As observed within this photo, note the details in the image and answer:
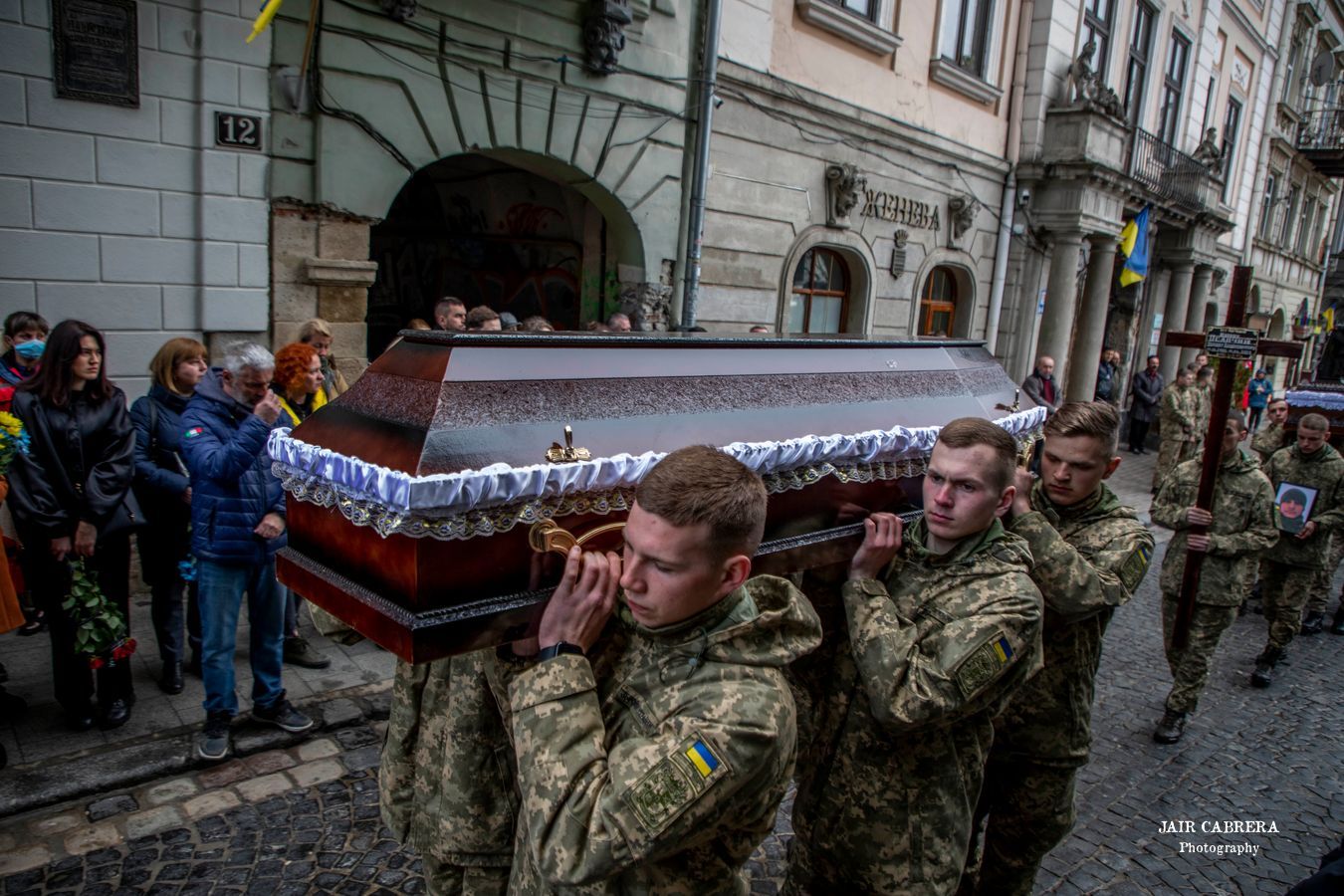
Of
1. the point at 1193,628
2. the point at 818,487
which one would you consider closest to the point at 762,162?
the point at 1193,628

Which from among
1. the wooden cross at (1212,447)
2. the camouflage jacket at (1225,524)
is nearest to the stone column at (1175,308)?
the camouflage jacket at (1225,524)

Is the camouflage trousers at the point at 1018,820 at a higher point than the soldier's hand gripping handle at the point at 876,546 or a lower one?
lower

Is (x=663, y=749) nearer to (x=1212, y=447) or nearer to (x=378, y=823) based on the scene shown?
(x=378, y=823)

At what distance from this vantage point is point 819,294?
987 centimetres

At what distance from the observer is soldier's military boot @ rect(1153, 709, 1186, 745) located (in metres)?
4.31

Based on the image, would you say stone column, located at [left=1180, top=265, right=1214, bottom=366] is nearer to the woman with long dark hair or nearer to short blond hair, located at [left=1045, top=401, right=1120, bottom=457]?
short blond hair, located at [left=1045, top=401, right=1120, bottom=457]

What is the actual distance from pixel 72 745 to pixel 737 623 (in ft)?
11.2

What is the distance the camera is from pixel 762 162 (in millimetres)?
8469

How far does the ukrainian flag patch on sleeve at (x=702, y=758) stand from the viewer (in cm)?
131

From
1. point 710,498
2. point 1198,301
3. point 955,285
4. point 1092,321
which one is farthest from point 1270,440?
point 1198,301

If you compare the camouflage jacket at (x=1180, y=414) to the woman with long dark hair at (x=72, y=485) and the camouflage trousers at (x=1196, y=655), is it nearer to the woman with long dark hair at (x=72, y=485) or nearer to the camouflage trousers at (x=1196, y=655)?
the camouflage trousers at (x=1196, y=655)

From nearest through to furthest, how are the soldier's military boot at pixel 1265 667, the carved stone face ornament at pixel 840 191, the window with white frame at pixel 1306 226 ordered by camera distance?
the soldier's military boot at pixel 1265 667 < the carved stone face ornament at pixel 840 191 < the window with white frame at pixel 1306 226

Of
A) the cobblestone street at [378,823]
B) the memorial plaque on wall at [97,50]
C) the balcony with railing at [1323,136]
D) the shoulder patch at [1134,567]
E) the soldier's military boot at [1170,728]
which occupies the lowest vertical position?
the cobblestone street at [378,823]

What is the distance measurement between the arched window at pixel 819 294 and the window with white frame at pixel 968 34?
3036 millimetres
